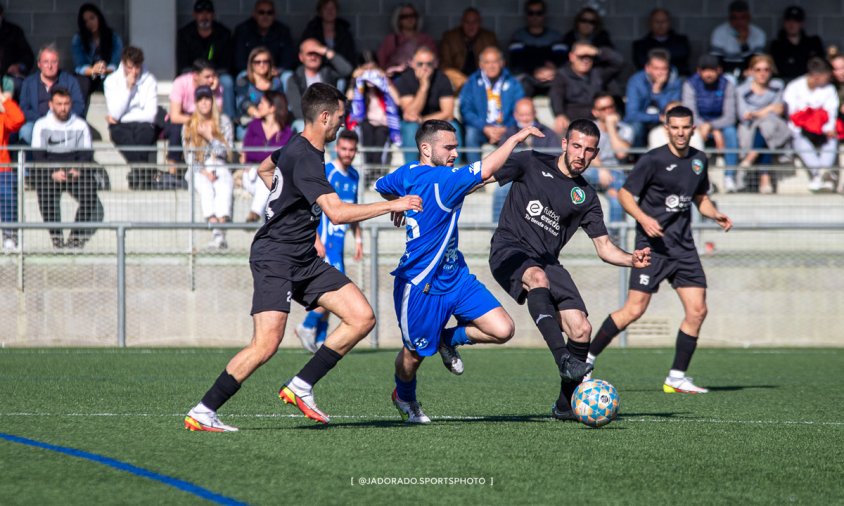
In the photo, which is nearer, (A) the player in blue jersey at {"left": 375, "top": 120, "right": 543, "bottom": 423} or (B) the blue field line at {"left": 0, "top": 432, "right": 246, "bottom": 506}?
(B) the blue field line at {"left": 0, "top": 432, "right": 246, "bottom": 506}

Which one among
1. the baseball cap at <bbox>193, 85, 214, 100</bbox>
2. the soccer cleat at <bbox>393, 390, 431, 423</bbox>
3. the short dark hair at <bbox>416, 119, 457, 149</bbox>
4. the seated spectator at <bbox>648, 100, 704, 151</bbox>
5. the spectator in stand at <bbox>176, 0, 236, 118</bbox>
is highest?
the spectator in stand at <bbox>176, 0, 236, 118</bbox>

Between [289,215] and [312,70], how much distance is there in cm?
967

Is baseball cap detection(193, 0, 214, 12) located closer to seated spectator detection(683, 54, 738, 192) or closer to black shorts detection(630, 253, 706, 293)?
seated spectator detection(683, 54, 738, 192)

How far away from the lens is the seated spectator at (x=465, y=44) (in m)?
17.9

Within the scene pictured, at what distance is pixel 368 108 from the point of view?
Result: 16.4 m

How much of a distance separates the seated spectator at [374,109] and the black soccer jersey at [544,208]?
7917 millimetres

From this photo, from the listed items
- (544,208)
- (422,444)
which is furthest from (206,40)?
(422,444)

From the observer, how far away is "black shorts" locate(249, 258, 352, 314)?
7.06 metres

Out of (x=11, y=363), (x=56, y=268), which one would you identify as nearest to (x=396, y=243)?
(x=56, y=268)

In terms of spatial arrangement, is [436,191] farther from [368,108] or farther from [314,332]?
[368,108]

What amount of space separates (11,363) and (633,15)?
11.7 m

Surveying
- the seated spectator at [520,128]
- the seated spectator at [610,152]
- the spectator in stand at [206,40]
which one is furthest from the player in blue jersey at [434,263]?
the spectator in stand at [206,40]

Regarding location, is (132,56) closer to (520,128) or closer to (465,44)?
(465,44)

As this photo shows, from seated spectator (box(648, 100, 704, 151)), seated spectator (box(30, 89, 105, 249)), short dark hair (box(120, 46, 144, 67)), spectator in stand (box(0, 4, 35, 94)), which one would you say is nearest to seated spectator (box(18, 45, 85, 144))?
seated spectator (box(30, 89, 105, 249))
